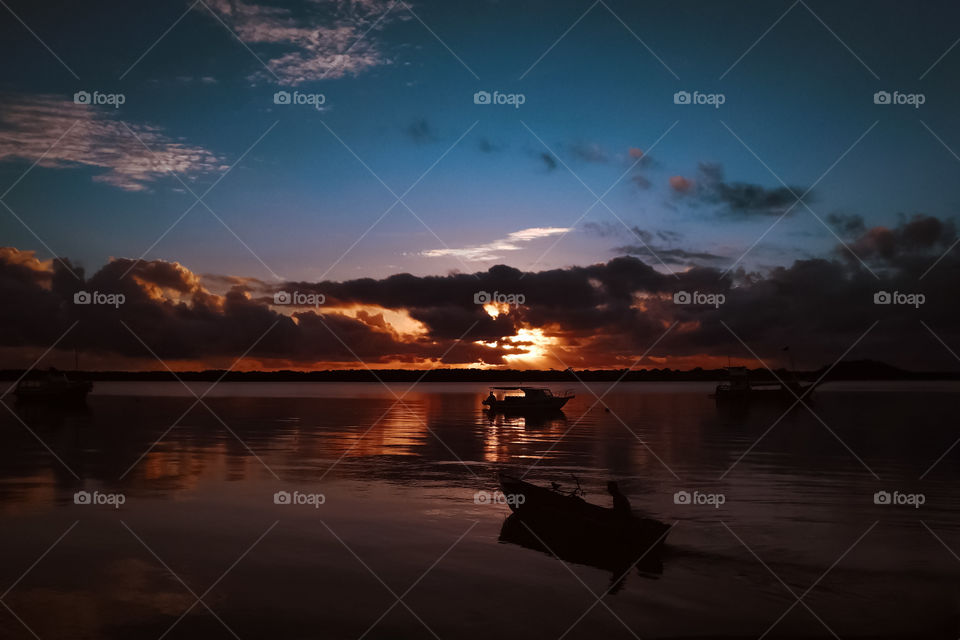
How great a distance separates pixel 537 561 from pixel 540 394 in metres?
65.2

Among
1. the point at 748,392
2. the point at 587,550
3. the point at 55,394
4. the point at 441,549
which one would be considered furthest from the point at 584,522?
the point at 748,392

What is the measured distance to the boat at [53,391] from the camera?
10069 cm

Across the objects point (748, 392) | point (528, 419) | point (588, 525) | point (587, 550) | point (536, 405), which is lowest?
point (587, 550)

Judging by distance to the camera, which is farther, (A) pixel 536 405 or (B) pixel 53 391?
(B) pixel 53 391

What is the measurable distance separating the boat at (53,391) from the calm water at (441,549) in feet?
203

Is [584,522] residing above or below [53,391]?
below

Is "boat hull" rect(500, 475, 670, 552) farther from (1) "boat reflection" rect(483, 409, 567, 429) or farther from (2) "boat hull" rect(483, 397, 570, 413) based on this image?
(2) "boat hull" rect(483, 397, 570, 413)

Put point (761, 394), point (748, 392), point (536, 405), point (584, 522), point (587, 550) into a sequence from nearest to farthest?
point (587, 550) → point (584, 522) → point (536, 405) → point (748, 392) → point (761, 394)

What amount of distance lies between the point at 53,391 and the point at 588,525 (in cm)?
10218

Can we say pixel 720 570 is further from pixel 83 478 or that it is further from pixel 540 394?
pixel 540 394

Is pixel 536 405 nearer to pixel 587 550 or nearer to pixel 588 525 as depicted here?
pixel 588 525

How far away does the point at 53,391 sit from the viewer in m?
101

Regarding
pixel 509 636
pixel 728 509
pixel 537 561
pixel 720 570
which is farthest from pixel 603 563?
pixel 728 509

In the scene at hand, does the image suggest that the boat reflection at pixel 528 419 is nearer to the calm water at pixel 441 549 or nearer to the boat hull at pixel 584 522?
the calm water at pixel 441 549
